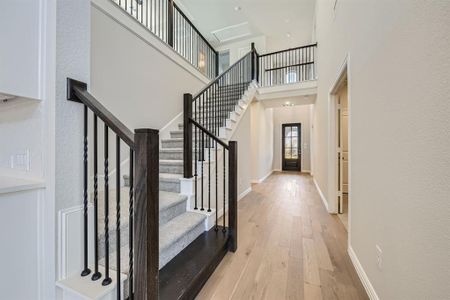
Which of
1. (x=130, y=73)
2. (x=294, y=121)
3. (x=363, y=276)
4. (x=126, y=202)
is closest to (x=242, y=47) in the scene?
(x=294, y=121)

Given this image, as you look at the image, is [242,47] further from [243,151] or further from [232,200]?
[232,200]

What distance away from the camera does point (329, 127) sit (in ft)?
10.6

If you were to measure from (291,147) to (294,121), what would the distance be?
3.90ft

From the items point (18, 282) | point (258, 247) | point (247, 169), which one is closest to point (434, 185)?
point (258, 247)

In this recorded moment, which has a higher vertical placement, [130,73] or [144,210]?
[130,73]

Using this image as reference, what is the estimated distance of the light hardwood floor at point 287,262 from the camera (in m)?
1.43

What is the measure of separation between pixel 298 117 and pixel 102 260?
28.8 feet

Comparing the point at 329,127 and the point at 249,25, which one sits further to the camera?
the point at 249,25

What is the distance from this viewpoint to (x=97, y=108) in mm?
979

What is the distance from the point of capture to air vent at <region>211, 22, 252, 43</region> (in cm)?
635

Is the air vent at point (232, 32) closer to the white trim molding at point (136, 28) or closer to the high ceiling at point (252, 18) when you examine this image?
the high ceiling at point (252, 18)

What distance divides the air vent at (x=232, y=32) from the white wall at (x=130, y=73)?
3.81m

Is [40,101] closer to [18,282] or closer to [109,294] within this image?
[18,282]

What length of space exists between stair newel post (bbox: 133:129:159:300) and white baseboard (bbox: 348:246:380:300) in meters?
1.44
